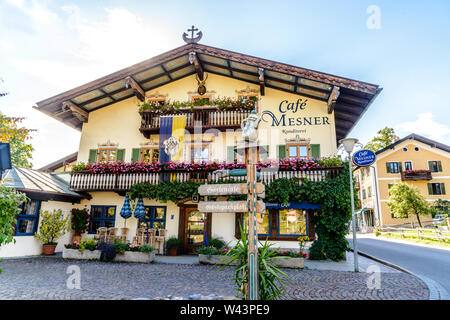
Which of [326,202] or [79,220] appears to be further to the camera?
[79,220]

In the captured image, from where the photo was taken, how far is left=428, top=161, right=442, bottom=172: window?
31500 mm

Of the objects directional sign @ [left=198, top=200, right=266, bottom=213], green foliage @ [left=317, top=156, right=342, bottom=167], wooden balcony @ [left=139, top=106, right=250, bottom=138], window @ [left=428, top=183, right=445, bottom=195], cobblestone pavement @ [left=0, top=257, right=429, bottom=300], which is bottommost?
cobblestone pavement @ [left=0, top=257, right=429, bottom=300]

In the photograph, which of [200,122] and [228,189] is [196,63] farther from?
[228,189]

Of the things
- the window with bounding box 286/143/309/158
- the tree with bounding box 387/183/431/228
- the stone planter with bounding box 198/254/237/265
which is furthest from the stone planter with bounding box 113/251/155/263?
the tree with bounding box 387/183/431/228

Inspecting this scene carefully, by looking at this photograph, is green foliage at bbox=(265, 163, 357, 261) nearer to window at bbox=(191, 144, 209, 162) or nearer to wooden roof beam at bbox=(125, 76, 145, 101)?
window at bbox=(191, 144, 209, 162)

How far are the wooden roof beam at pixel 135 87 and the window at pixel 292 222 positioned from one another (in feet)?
32.0

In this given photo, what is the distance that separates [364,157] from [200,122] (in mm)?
7669

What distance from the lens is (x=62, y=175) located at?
51.0ft

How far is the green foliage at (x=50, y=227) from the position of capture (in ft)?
39.4

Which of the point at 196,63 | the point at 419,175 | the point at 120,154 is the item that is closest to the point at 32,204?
the point at 120,154

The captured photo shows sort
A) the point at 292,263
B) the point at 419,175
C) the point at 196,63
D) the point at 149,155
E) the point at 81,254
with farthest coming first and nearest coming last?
the point at 419,175
the point at 149,155
the point at 196,63
the point at 81,254
the point at 292,263

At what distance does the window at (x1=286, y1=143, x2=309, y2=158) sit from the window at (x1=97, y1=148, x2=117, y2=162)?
9242mm

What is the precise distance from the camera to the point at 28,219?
1186 centimetres

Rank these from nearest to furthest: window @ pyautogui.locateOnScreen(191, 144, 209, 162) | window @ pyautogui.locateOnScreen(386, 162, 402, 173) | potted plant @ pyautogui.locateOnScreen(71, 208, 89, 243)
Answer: potted plant @ pyautogui.locateOnScreen(71, 208, 89, 243)
window @ pyautogui.locateOnScreen(191, 144, 209, 162)
window @ pyautogui.locateOnScreen(386, 162, 402, 173)
